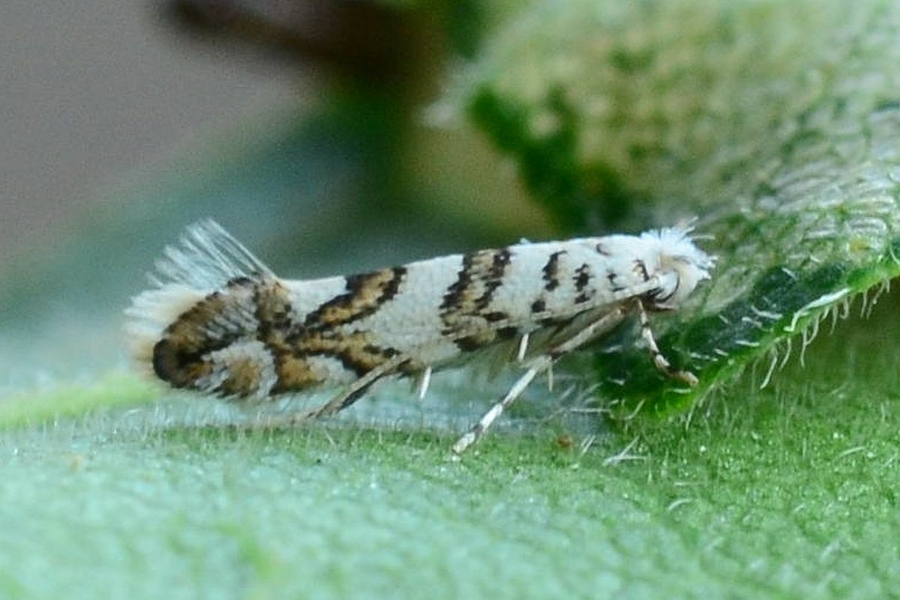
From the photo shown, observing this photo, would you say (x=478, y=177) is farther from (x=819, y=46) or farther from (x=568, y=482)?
(x=568, y=482)

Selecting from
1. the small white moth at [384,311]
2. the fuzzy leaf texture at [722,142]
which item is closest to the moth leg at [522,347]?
the small white moth at [384,311]

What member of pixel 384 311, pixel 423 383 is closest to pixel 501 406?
pixel 423 383

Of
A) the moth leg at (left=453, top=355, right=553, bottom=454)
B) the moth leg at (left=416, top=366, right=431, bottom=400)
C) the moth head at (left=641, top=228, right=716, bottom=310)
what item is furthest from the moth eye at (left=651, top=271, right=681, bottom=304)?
the moth leg at (left=416, top=366, right=431, bottom=400)

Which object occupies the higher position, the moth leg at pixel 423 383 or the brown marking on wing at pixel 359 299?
the brown marking on wing at pixel 359 299

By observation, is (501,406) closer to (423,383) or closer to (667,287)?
(423,383)

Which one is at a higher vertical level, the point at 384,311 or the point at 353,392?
the point at 384,311

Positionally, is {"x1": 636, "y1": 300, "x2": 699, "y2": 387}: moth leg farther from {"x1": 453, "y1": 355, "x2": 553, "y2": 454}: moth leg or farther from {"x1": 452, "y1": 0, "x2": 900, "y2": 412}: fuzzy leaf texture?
{"x1": 453, "y1": 355, "x2": 553, "y2": 454}: moth leg

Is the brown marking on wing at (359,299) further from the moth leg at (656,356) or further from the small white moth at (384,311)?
the moth leg at (656,356)

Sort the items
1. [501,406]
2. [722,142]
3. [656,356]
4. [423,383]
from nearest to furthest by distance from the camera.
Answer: [656,356] < [501,406] < [423,383] < [722,142]
